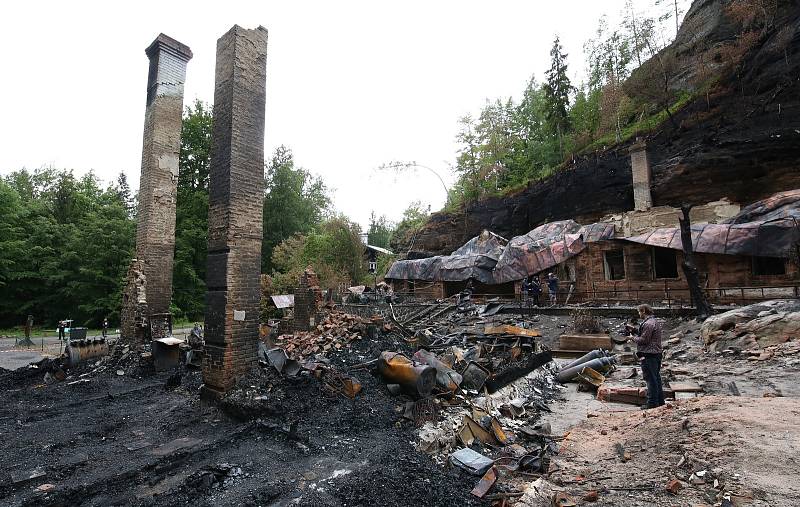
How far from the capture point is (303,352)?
7730mm

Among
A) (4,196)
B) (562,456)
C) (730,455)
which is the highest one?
(4,196)

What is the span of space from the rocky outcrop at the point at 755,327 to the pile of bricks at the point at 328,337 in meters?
8.32

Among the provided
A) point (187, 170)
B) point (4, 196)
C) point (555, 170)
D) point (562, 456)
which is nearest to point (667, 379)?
point (562, 456)

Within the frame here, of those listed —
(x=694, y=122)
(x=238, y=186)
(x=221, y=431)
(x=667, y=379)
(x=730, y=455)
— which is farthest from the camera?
(x=694, y=122)

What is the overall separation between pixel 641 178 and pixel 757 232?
24.5 feet

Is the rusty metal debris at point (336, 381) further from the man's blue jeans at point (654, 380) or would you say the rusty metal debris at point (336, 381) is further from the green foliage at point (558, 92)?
the green foliage at point (558, 92)

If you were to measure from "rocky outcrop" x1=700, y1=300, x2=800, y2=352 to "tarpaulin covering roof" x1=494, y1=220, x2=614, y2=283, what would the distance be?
866 cm

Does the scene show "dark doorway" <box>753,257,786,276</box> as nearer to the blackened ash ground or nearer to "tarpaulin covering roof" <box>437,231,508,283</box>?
"tarpaulin covering roof" <box>437,231,508,283</box>

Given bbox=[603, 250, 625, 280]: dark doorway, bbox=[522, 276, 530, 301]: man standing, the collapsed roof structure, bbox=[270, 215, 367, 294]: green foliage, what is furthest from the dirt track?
bbox=[270, 215, 367, 294]: green foliage

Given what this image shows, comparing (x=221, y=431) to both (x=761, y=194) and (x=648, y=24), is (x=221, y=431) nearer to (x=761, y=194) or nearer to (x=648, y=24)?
(x=761, y=194)

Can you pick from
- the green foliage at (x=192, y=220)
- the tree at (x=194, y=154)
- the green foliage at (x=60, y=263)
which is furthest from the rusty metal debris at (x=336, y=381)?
the tree at (x=194, y=154)

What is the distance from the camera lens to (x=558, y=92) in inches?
1266

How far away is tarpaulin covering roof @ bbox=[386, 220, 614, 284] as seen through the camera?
18875 millimetres

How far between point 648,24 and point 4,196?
4894 centimetres
